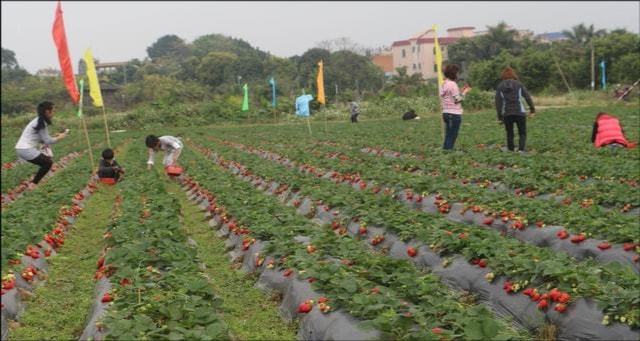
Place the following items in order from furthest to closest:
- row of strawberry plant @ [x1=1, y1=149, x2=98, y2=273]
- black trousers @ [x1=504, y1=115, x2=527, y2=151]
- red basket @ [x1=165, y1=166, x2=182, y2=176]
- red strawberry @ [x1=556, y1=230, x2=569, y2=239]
A: 1. red basket @ [x1=165, y1=166, x2=182, y2=176]
2. black trousers @ [x1=504, y1=115, x2=527, y2=151]
3. row of strawberry plant @ [x1=1, y1=149, x2=98, y2=273]
4. red strawberry @ [x1=556, y1=230, x2=569, y2=239]

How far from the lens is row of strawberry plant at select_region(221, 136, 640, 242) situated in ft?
18.9

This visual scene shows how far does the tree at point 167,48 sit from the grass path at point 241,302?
11401cm

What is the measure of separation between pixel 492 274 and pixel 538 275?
43cm

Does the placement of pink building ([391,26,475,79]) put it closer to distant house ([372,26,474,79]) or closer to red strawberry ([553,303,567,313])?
distant house ([372,26,474,79])

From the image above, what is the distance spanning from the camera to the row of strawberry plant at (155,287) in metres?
3.90

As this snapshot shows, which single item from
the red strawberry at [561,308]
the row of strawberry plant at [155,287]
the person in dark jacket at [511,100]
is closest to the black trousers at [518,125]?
the person in dark jacket at [511,100]

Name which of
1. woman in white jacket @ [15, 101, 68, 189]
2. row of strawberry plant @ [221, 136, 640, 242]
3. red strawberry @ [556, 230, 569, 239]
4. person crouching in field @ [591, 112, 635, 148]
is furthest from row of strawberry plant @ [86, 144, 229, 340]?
person crouching in field @ [591, 112, 635, 148]

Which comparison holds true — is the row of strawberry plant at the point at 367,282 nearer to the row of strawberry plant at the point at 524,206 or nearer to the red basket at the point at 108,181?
the row of strawberry plant at the point at 524,206

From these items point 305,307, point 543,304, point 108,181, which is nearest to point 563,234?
point 543,304

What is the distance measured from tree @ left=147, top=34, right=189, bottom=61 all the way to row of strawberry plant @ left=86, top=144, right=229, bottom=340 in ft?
375

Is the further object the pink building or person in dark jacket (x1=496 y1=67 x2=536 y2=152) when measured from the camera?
the pink building

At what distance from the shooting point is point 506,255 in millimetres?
4988

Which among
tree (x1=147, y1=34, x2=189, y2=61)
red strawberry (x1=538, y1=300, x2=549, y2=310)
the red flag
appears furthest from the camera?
tree (x1=147, y1=34, x2=189, y2=61)

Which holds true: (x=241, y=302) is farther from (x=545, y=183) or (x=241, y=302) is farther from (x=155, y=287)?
(x=545, y=183)
